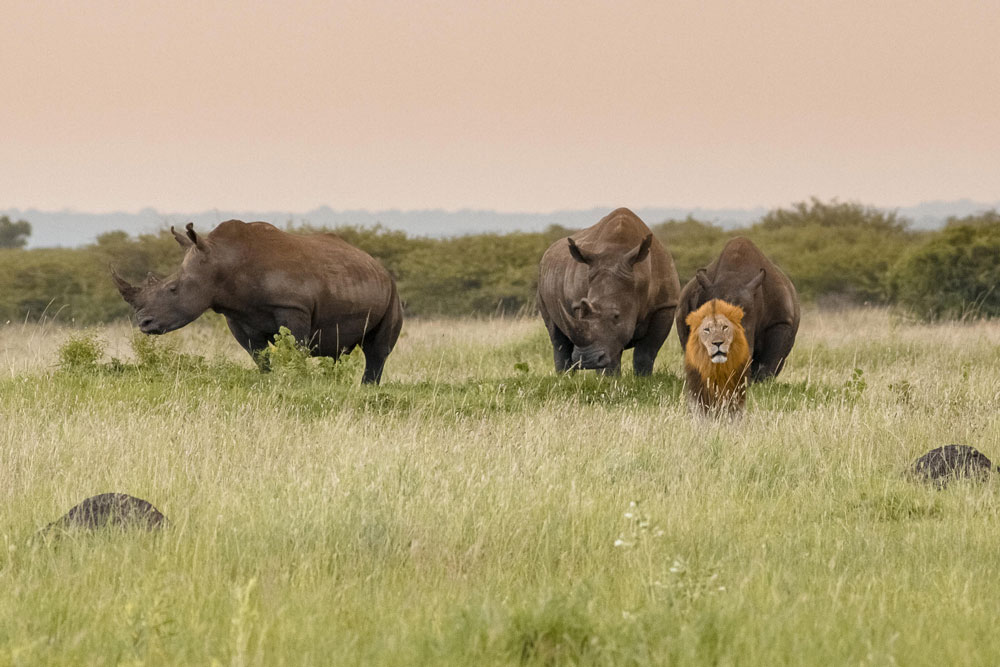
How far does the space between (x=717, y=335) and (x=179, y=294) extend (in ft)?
16.3

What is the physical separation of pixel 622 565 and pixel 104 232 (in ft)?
111

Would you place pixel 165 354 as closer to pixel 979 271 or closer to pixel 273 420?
pixel 273 420

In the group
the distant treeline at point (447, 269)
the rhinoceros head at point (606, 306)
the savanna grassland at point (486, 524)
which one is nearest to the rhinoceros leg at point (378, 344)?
the savanna grassland at point (486, 524)

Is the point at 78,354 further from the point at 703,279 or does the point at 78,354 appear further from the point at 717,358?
the point at 717,358

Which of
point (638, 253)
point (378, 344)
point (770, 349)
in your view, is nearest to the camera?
point (638, 253)

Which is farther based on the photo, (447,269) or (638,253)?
(447,269)

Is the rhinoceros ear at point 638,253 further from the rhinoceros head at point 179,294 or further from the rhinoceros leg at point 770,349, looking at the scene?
the rhinoceros head at point 179,294

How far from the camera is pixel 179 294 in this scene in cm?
1042

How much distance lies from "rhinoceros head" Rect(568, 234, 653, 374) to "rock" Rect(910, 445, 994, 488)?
10.3 ft

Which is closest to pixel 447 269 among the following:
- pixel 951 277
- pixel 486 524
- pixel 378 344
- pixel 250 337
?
pixel 951 277

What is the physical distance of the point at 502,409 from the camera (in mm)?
9547

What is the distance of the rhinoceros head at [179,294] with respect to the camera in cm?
1039

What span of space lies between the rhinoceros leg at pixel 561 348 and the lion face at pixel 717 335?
13.4 feet

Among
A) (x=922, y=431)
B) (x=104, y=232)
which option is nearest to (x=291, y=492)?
(x=922, y=431)
